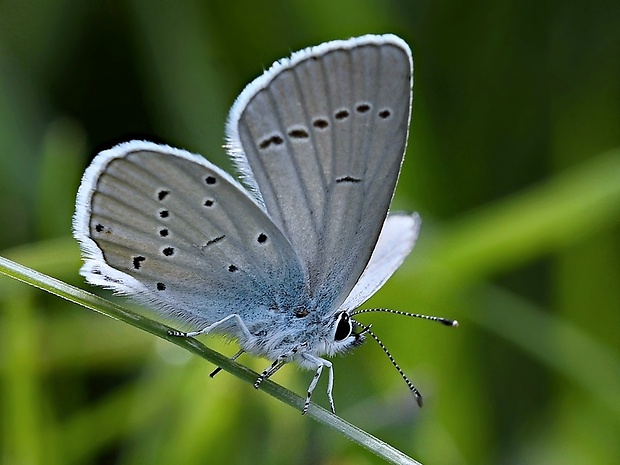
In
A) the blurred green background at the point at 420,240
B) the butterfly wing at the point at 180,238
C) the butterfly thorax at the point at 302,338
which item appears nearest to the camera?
the butterfly wing at the point at 180,238

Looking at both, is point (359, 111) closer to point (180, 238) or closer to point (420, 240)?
point (180, 238)

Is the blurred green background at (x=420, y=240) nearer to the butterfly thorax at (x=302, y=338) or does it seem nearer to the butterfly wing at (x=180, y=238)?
the butterfly thorax at (x=302, y=338)

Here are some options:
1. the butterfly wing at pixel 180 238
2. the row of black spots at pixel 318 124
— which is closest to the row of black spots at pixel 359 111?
the row of black spots at pixel 318 124

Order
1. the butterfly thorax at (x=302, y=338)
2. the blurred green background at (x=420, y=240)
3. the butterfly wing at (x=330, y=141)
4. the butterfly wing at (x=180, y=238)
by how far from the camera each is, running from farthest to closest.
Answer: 1. the blurred green background at (x=420, y=240)
2. the butterfly thorax at (x=302, y=338)
3. the butterfly wing at (x=330, y=141)
4. the butterfly wing at (x=180, y=238)

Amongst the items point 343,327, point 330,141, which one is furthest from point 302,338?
point 330,141

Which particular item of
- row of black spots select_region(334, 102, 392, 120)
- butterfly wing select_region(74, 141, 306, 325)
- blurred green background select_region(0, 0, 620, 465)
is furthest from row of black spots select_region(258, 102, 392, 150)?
blurred green background select_region(0, 0, 620, 465)

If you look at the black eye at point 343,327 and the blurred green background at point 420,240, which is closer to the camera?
the black eye at point 343,327
